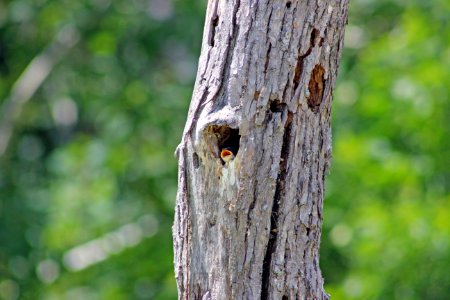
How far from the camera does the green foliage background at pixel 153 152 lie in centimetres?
649

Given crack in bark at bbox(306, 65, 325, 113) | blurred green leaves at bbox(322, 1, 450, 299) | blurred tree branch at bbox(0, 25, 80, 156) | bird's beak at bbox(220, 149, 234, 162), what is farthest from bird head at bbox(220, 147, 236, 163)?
blurred tree branch at bbox(0, 25, 80, 156)

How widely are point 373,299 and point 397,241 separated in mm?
392

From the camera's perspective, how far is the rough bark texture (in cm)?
246

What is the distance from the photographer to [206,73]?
252 centimetres

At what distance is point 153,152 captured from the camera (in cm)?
1010

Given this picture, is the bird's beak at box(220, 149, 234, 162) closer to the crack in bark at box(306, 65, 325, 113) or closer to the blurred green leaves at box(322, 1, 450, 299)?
the crack in bark at box(306, 65, 325, 113)

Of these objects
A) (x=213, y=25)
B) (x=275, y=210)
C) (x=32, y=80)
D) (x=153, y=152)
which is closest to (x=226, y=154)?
(x=275, y=210)

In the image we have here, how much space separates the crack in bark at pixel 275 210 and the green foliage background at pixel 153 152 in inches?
143

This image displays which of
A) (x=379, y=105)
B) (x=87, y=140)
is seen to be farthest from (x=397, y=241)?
(x=87, y=140)

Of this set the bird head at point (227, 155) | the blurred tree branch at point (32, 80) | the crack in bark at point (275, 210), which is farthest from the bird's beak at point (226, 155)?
the blurred tree branch at point (32, 80)

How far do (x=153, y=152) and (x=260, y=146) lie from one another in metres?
7.68

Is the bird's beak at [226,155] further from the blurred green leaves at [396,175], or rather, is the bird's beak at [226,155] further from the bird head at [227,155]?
the blurred green leaves at [396,175]

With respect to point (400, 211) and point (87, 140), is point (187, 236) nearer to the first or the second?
point (400, 211)

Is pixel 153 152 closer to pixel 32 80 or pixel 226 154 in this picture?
pixel 32 80
